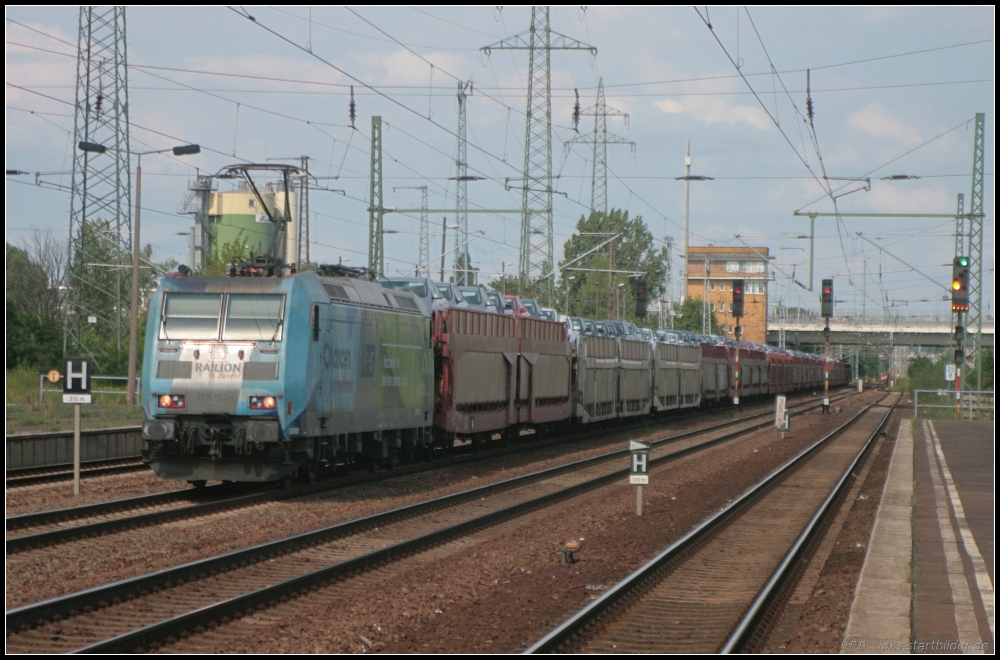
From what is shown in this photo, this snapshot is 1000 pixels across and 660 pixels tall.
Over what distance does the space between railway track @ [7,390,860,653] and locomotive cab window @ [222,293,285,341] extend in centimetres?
333

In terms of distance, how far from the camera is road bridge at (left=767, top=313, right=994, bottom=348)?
105188mm

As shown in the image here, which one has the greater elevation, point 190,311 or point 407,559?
point 190,311

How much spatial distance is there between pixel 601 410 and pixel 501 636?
27996mm

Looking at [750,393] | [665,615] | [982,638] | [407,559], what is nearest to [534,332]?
[407,559]

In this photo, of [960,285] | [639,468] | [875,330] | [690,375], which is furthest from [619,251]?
[639,468]

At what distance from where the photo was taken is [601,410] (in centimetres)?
3716

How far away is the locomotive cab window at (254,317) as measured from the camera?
54.9ft

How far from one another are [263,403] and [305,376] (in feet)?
2.42

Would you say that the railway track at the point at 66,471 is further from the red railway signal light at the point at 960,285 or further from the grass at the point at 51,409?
the red railway signal light at the point at 960,285

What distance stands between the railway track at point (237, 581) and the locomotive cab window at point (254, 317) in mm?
3333

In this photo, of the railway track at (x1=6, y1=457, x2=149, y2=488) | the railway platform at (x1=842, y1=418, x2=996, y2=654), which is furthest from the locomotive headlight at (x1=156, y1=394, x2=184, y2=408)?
the railway platform at (x1=842, y1=418, x2=996, y2=654)

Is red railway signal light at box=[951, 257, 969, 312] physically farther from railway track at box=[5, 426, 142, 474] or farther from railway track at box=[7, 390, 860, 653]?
railway track at box=[5, 426, 142, 474]

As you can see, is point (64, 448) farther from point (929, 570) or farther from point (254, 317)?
point (929, 570)

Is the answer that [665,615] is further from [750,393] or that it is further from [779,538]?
[750,393]
